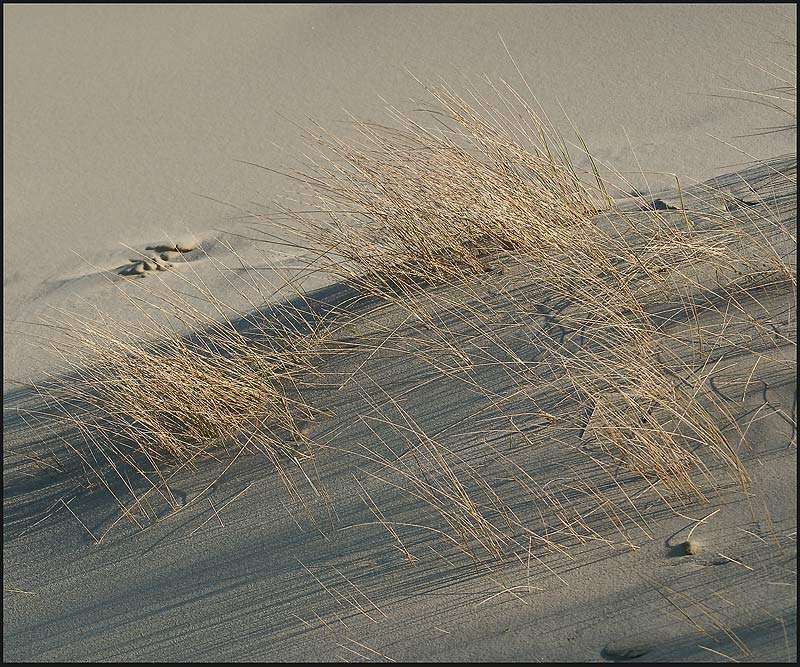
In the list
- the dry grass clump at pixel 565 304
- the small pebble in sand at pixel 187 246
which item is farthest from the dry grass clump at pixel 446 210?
the small pebble in sand at pixel 187 246

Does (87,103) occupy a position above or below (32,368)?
above

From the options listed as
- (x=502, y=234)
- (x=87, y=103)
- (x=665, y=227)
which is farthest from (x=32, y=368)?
(x=87, y=103)

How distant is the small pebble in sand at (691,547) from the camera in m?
2.13

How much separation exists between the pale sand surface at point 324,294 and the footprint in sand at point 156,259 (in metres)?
0.09

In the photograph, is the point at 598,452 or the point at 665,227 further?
the point at 665,227

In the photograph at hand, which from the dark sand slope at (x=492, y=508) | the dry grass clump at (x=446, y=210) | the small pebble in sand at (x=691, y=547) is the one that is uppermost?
the dry grass clump at (x=446, y=210)

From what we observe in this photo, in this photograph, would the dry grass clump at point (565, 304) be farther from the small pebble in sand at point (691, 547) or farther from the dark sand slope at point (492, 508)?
the small pebble in sand at point (691, 547)

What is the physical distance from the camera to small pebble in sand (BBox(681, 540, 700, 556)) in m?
2.13

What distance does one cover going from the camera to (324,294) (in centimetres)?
343

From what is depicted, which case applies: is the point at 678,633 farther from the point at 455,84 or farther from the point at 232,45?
the point at 232,45

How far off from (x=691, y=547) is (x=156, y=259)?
10.3 ft

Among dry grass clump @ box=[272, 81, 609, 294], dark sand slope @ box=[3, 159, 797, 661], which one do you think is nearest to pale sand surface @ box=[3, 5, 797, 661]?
dark sand slope @ box=[3, 159, 797, 661]

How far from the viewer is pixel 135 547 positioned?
2736 mm

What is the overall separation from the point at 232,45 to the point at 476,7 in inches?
72.7
